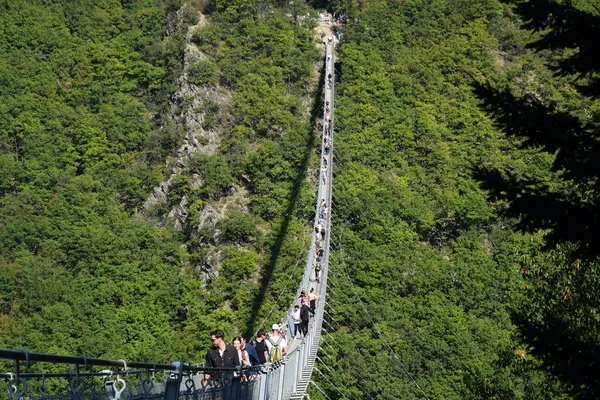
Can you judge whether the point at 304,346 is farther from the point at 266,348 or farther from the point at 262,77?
the point at 262,77

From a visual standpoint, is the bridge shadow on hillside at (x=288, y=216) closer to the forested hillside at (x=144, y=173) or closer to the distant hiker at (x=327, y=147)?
the forested hillside at (x=144, y=173)

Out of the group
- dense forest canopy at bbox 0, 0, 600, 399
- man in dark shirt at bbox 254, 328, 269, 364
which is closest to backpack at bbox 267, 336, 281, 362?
man in dark shirt at bbox 254, 328, 269, 364

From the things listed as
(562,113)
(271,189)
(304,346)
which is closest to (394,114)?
(271,189)

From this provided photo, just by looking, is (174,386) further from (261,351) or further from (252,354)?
(261,351)

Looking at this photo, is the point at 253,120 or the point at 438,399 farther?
the point at 253,120

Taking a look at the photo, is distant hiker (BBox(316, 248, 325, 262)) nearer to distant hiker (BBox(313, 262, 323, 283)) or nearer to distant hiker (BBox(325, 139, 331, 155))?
distant hiker (BBox(313, 262, 323, 283))

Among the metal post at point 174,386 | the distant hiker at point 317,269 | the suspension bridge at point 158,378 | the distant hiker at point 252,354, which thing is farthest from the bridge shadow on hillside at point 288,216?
the metal post at point 174,386
